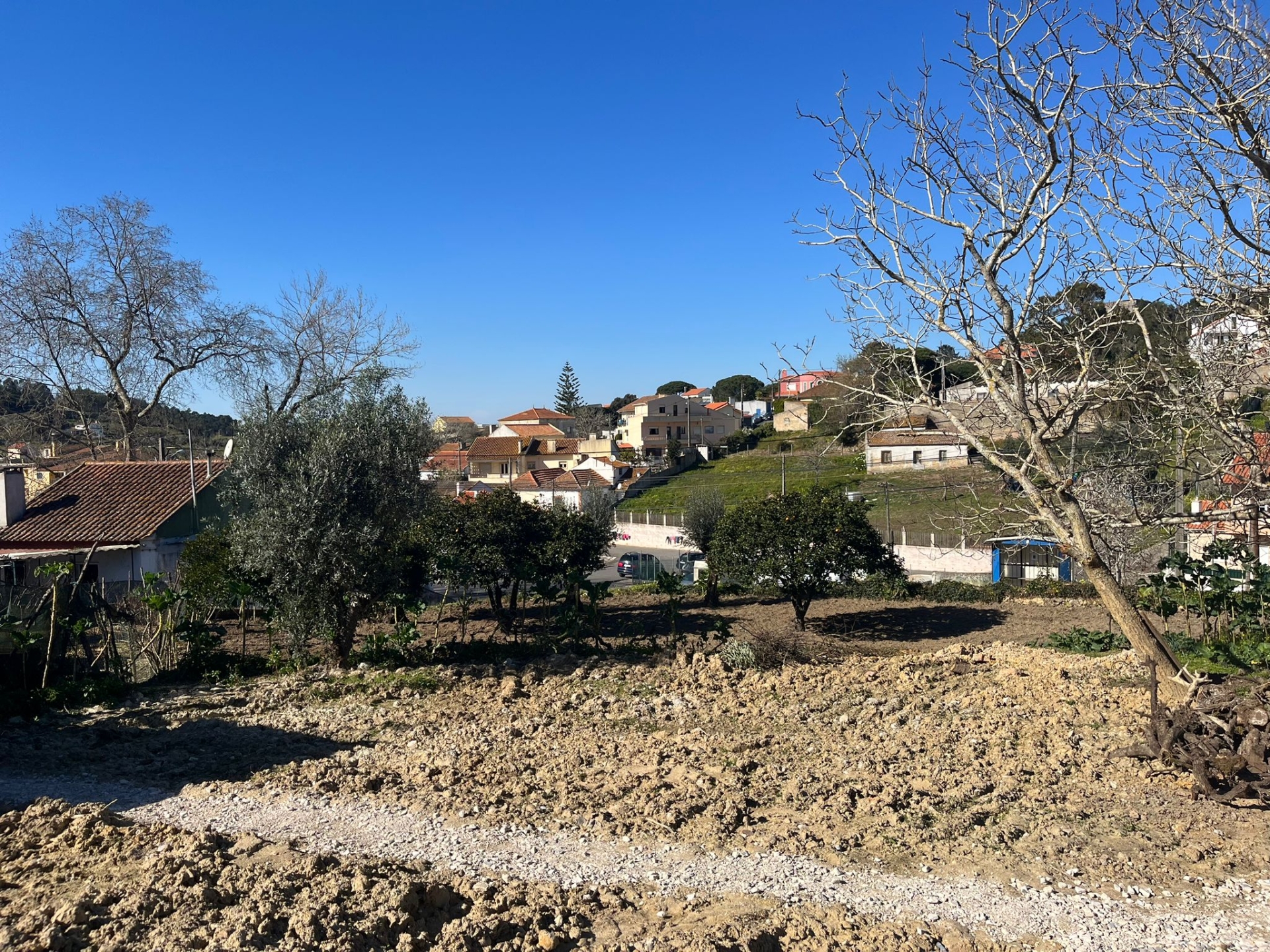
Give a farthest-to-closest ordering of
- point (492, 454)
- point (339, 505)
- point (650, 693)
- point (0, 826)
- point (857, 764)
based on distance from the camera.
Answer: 1. point (492, 454)
2. point (339, 505)
3. point (650, 693)
4. point (857, 764)
5. point (0, 826)

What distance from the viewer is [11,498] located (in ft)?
65.5

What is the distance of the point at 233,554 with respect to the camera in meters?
11.4

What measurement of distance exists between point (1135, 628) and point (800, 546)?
24.6ft

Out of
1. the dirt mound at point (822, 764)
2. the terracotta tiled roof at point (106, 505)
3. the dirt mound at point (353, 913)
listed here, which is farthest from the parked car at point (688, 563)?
the dirt mound at point (353, 913)

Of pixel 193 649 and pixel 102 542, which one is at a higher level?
pixel 102 542

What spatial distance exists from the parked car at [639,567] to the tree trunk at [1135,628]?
76.5ft

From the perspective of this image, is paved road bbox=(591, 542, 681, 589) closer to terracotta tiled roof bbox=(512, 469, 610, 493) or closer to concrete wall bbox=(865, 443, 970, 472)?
terracotta tiled roof bbox=(512, 469, 610, 493)

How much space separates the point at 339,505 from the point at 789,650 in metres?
5.61

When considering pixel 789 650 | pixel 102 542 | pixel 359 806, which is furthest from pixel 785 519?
pixel 102 542

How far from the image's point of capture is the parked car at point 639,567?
31.5 metres

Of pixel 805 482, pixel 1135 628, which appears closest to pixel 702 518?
pixel 805 482

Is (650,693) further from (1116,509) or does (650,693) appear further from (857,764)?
(1116,509)

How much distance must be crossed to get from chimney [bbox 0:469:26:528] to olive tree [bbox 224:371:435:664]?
11.9 meters

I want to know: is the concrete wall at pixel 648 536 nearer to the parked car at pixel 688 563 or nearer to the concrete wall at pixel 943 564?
the parked car at pixel 688 563
